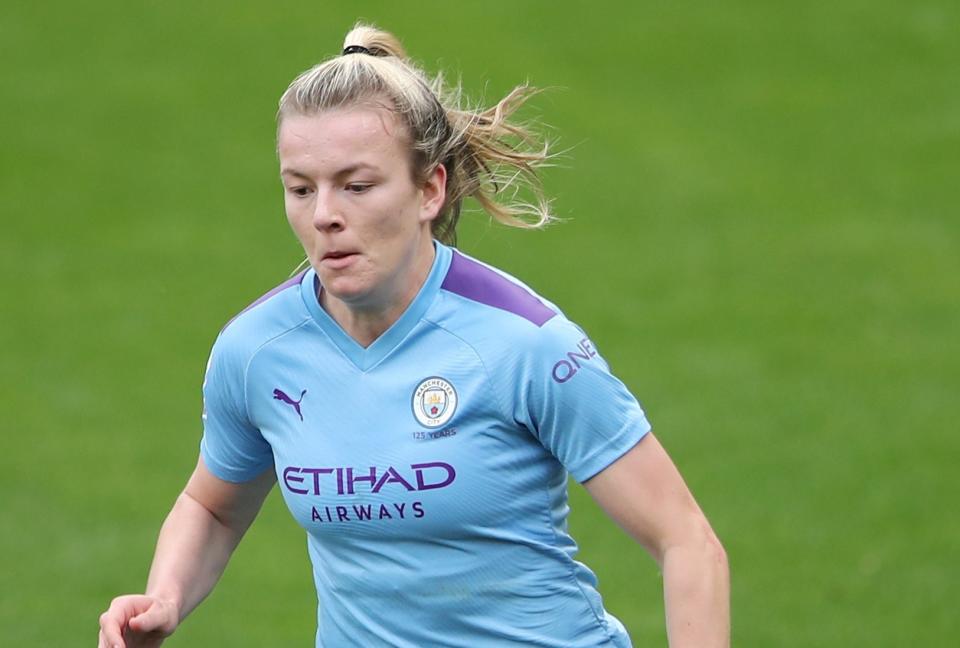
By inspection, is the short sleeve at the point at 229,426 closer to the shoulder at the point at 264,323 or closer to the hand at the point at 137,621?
the shoulder at the point at 264,323

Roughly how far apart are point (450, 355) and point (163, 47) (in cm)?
1264

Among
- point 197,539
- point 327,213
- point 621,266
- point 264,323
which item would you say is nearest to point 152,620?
point 197,539

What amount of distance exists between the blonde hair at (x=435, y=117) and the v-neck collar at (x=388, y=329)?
176 mm

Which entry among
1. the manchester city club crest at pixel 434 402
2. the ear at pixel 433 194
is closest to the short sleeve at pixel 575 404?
the manchester city club crest at pixel 434 402

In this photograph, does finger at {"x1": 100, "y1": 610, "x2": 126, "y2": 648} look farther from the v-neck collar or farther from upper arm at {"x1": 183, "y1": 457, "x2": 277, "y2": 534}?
the v-neck collar

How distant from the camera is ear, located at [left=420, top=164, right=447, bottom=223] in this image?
3.74m

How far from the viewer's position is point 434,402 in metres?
3.59

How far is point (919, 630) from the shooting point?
25.2ft

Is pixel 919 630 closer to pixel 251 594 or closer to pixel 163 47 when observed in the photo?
pixel 251 594

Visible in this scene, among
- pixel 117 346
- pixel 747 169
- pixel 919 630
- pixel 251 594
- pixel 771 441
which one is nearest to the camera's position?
pixel 919 630

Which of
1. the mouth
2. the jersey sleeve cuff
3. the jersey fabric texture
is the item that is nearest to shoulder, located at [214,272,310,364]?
the jersey fabric texture

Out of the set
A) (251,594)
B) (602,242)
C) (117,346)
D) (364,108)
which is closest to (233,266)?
(117,346)

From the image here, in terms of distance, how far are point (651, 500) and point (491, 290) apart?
57 cm

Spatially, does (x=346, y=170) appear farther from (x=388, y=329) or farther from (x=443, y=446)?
(x=443, y=446)
